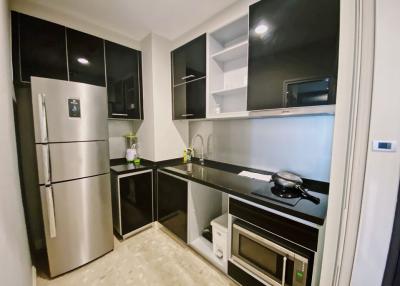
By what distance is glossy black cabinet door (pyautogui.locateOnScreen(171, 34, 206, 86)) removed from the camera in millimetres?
1854

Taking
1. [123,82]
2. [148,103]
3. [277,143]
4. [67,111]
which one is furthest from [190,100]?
[67,111]

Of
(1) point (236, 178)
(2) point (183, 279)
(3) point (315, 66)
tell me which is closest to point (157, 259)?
(2) point (183, 279)

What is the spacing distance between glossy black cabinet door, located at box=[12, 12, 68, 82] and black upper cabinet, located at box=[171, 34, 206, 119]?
1.23m

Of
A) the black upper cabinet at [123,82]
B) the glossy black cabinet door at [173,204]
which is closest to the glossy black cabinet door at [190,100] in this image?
the black upper cabinet at [123,82]

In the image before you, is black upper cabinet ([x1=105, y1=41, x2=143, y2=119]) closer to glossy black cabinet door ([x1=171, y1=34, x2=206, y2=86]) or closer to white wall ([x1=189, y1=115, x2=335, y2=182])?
glossy black cabinet door ([x1=171, y1=34, x2=206, y2=86])

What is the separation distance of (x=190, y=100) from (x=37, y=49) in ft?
5.19

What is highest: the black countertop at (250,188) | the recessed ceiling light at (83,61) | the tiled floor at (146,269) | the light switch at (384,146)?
the recessed ceiling light at (83,61)

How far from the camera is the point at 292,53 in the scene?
1.17 metres

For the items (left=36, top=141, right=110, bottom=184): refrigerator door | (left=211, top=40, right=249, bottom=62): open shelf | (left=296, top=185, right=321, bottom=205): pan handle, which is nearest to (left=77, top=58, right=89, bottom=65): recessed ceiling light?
(left=36, top=141, right=110, bottom=184): refrigerator door

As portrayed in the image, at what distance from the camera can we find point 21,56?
1.45 metres

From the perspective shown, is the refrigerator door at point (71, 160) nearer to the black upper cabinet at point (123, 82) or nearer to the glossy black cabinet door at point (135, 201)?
the glossy black cabinet door at point (135, 201)

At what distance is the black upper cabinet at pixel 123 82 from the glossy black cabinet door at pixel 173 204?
3.26 ft

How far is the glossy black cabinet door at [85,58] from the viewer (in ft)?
5.63

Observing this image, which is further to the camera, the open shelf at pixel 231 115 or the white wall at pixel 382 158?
the open shelf at pixel 231 115
